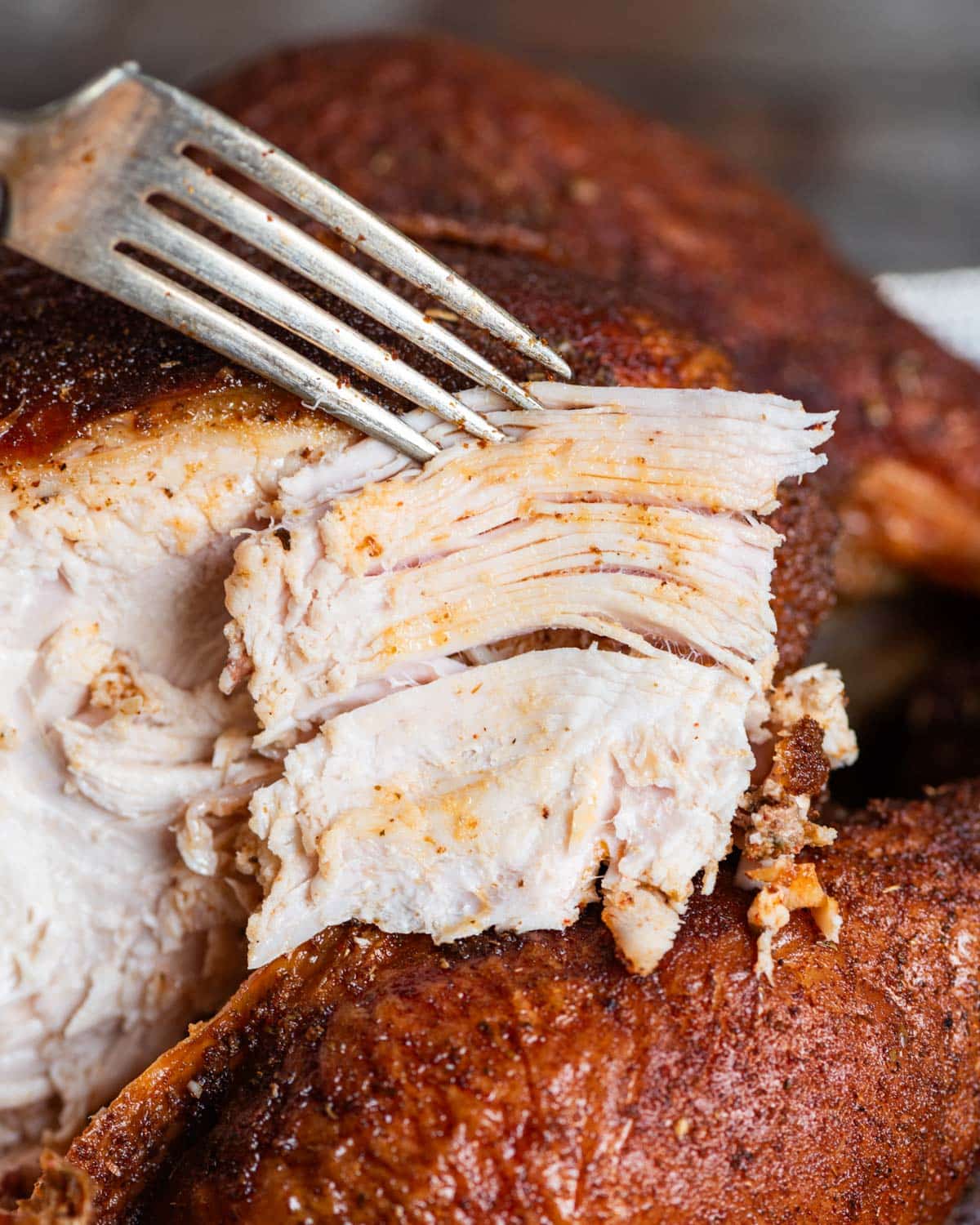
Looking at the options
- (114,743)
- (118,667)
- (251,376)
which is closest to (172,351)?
(251,376)

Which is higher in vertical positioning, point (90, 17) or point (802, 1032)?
point (90, 17)

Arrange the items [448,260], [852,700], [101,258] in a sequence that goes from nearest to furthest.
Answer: [101,258] < [448,260] < [852,700]

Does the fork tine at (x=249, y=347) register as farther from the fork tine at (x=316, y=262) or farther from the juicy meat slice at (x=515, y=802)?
the juicy meat slice at (x=515, y=802)

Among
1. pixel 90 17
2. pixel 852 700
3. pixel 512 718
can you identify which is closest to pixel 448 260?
pixel 512 718

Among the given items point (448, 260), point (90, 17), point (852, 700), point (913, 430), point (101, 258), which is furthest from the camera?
point (90, 17)

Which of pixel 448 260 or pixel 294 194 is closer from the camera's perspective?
pixel 294 194

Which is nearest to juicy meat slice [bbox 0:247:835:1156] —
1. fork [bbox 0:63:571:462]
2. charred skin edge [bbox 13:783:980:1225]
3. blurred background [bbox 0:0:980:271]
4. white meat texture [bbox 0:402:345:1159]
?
white meat texture [bbox 0:402:345:1159]

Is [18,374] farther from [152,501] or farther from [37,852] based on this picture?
[37,852]

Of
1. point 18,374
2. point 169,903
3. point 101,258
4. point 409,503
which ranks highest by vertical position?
point 101,258
